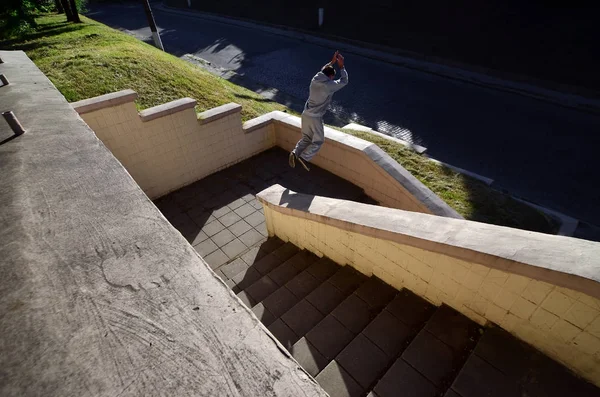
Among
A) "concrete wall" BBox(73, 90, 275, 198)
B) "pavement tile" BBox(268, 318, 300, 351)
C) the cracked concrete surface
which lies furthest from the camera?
"concrete wall" BBox(73, 90, 275, 198)

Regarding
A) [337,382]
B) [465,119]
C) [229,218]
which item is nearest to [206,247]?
[229,218]

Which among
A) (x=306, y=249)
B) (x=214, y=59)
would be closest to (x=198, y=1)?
(x=214, y=59)

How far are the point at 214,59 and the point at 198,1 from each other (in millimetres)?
16687

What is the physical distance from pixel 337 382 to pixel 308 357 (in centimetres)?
41

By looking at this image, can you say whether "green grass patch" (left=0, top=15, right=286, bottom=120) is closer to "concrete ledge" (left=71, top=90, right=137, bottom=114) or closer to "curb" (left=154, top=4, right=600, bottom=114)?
Result: "concrete ledge" (left=71, top=90, right=137, bottom=114)

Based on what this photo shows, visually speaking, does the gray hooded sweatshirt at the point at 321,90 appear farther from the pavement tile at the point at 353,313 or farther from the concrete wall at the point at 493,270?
the pavement tile at the point at 353,313

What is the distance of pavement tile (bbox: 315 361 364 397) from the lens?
2584 mm

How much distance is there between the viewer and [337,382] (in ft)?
8.71

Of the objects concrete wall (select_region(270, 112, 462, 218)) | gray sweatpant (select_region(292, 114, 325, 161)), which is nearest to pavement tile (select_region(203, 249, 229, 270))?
gray sweatpant (select_region(292, 114, 325, 161))

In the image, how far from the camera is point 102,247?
1840mm

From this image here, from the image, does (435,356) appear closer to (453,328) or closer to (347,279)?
(453,328)

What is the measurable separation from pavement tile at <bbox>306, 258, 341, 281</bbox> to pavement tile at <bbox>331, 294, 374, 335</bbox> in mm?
695

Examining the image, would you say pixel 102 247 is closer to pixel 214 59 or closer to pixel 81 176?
pixel 81 176

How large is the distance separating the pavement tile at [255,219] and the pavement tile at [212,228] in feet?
1.62
